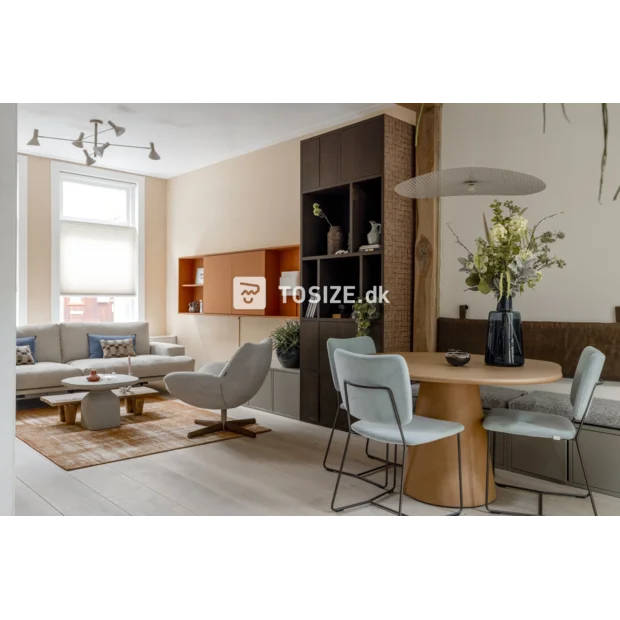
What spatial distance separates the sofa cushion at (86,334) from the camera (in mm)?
6219

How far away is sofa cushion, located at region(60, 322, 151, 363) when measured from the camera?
20.4ft

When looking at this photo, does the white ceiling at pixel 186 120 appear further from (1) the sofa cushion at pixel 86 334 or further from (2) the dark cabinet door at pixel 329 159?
(1) the sofa cushion at pixel 86 334

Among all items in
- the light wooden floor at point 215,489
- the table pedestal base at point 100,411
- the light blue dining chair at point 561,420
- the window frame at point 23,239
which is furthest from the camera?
the window frame at point 23,239

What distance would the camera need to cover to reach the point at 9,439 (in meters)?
1.77

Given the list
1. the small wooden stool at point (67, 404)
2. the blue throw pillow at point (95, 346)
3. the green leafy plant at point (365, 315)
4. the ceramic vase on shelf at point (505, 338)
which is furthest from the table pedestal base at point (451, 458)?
the blue throw pillow at point (95, 346)

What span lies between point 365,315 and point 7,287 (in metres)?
3.08

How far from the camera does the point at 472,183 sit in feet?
9.87

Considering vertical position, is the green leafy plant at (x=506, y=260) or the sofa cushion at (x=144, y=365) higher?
the green leafy plant at (x=506, y=260)

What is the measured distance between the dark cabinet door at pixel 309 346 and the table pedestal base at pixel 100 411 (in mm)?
1706

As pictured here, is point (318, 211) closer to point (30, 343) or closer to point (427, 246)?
point (427, 246)
